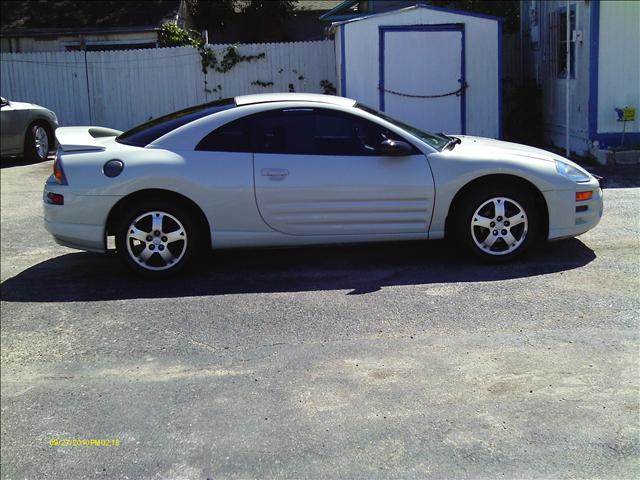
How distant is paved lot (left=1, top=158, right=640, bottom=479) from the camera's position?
3.76m

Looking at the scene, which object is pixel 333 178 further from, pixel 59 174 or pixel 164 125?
pixel 59 174

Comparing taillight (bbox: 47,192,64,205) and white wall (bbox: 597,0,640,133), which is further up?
white wall (bbox: 597,0,640,133)

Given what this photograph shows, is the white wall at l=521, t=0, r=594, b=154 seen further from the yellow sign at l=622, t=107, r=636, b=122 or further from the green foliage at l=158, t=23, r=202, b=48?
the green foliage at l=158, t=23, r=202, b=48

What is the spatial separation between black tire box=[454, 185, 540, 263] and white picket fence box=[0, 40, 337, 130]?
10070 mm

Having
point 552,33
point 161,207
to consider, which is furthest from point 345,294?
point 552,33

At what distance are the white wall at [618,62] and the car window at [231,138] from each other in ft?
24.6

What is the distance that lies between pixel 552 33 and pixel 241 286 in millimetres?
9936

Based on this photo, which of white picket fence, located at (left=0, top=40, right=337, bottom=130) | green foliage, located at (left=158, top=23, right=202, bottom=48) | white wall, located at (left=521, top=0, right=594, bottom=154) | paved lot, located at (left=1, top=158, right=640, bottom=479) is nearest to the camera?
paved lot, located at (left=1, top=158, right=640, bottom=479)

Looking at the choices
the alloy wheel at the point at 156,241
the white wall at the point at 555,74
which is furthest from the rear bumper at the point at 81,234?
the white wall at the point at 555,74

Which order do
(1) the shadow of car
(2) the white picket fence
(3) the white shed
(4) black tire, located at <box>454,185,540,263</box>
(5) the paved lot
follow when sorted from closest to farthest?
(5) the paved lot, (1) the shadow of car, (4) black tire, located at <box>454,185,540,263</box>, (3) the white shed, (2) the white picket fence

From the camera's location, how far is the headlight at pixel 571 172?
655 centimetres

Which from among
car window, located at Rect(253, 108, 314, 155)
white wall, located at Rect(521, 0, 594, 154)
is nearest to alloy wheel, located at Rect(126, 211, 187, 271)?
car window, located at Rect(253, 108, 314, 155)

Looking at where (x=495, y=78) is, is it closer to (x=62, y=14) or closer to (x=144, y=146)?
(x=144, y=146)

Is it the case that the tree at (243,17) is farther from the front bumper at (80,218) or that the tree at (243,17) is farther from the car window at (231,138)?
the front bumper at (80,218)
